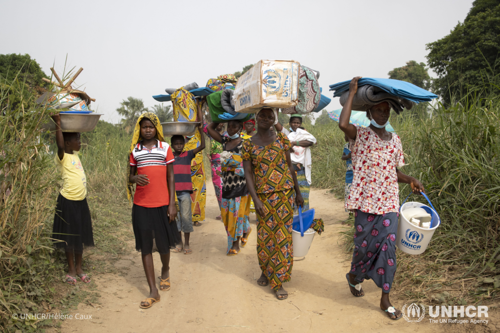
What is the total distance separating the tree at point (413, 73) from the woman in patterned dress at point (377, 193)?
26.4 metres

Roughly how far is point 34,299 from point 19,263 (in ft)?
1.27

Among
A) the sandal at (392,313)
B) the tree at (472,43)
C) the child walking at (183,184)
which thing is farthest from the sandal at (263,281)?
the tree at (472,43)

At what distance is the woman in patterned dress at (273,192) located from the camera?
3.79m

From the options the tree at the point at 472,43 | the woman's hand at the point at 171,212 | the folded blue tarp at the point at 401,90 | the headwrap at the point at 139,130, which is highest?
the tree at the point at 472,43

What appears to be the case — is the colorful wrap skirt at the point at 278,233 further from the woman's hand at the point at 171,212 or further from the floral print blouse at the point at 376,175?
the woman's hand at the point at 171,212

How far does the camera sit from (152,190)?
369 centimetres

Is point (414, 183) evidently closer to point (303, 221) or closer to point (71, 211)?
point (303, 221)

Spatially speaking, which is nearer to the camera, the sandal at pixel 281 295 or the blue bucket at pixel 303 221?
the sandal at pixel 281 295

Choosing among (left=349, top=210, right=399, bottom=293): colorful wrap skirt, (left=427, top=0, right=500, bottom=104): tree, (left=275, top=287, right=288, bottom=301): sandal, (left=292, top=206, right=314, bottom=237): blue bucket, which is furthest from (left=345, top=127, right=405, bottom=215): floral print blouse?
(left=427, top=0, right=500, bottom=104): tree

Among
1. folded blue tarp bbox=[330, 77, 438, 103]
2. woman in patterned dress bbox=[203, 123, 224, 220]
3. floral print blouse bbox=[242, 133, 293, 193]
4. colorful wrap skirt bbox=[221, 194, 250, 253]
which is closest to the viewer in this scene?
folded blue tarp bbox=[330, 77, 438, 103]

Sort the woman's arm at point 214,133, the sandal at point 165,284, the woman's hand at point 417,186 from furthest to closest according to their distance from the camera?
1. the woman's arm at point 214,133
2. the sandal at point 165,284
3. the woman's hand at point 417,186

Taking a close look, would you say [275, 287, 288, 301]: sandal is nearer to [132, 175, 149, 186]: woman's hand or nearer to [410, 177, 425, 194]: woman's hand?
[410, 177, 425, 194]: woman's hand

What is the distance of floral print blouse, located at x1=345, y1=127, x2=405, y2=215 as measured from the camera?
323 centimetres

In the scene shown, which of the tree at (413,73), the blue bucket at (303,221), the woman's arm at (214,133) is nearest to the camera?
the blue bucket at (303,221)
